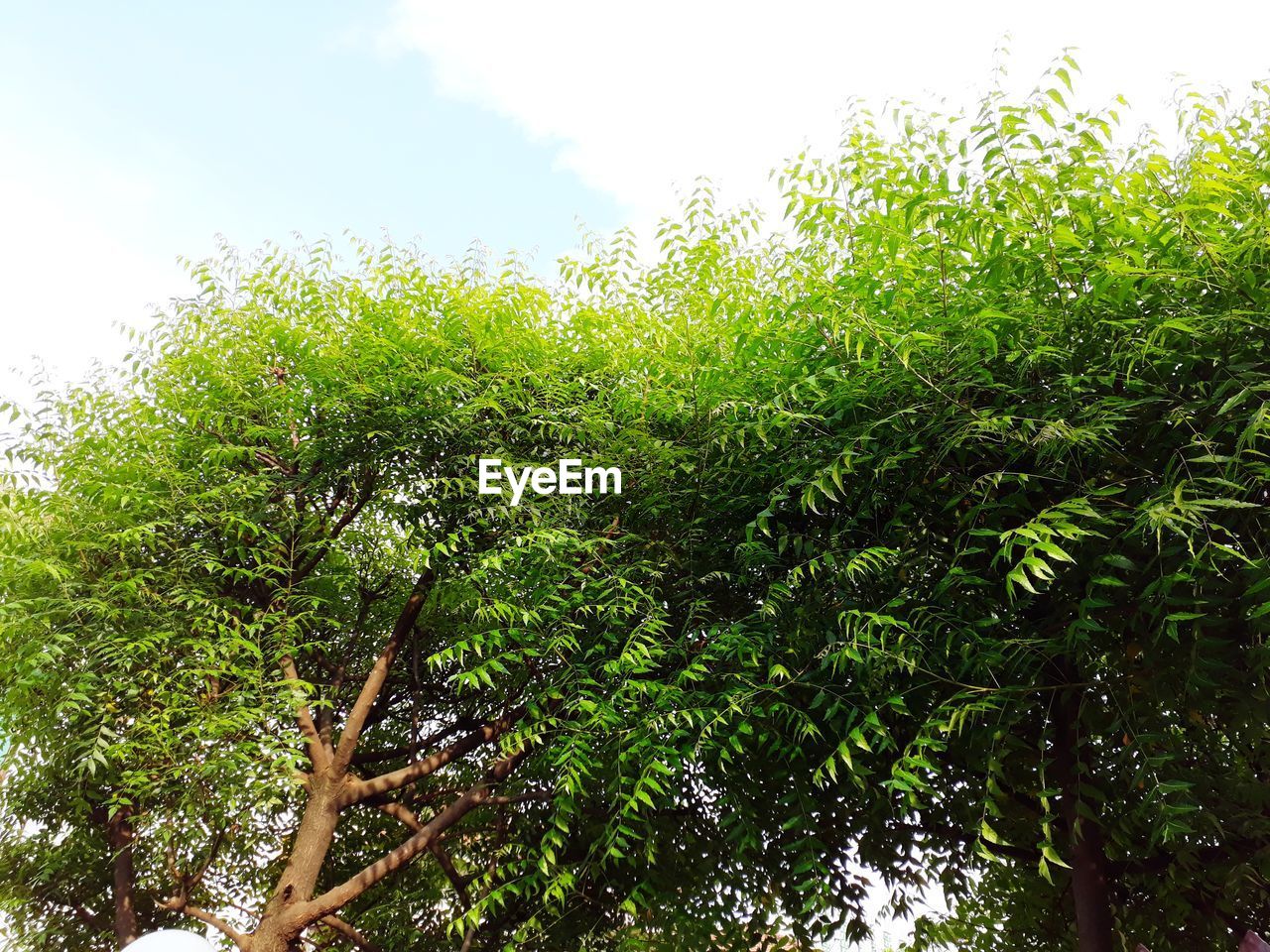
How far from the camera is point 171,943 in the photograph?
9.35ft

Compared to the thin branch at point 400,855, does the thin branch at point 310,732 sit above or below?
above

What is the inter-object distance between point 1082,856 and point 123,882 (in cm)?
654

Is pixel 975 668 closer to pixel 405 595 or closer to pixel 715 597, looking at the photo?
pixel 715 597

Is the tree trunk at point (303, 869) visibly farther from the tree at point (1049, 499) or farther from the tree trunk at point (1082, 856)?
the tree trunk at point (1082, 856)

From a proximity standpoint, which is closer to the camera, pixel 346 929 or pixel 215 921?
pixel 215 921

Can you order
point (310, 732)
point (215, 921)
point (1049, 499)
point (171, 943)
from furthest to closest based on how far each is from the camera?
point (310, 732)
point (215, 921)
point (1049, 499)
point (171, 943)

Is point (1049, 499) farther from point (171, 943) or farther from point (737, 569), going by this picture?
point (171, 943)

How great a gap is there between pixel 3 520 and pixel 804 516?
4963 mm

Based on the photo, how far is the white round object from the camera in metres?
2.83

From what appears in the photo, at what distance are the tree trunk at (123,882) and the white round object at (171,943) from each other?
12.3 ft

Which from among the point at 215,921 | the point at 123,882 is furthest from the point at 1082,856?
the point at 123,882

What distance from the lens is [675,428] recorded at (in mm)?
4965

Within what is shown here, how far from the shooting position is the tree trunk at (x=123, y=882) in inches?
240

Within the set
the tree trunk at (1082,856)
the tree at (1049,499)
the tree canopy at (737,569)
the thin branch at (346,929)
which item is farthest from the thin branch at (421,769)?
the tree trunk at (1082,856)
